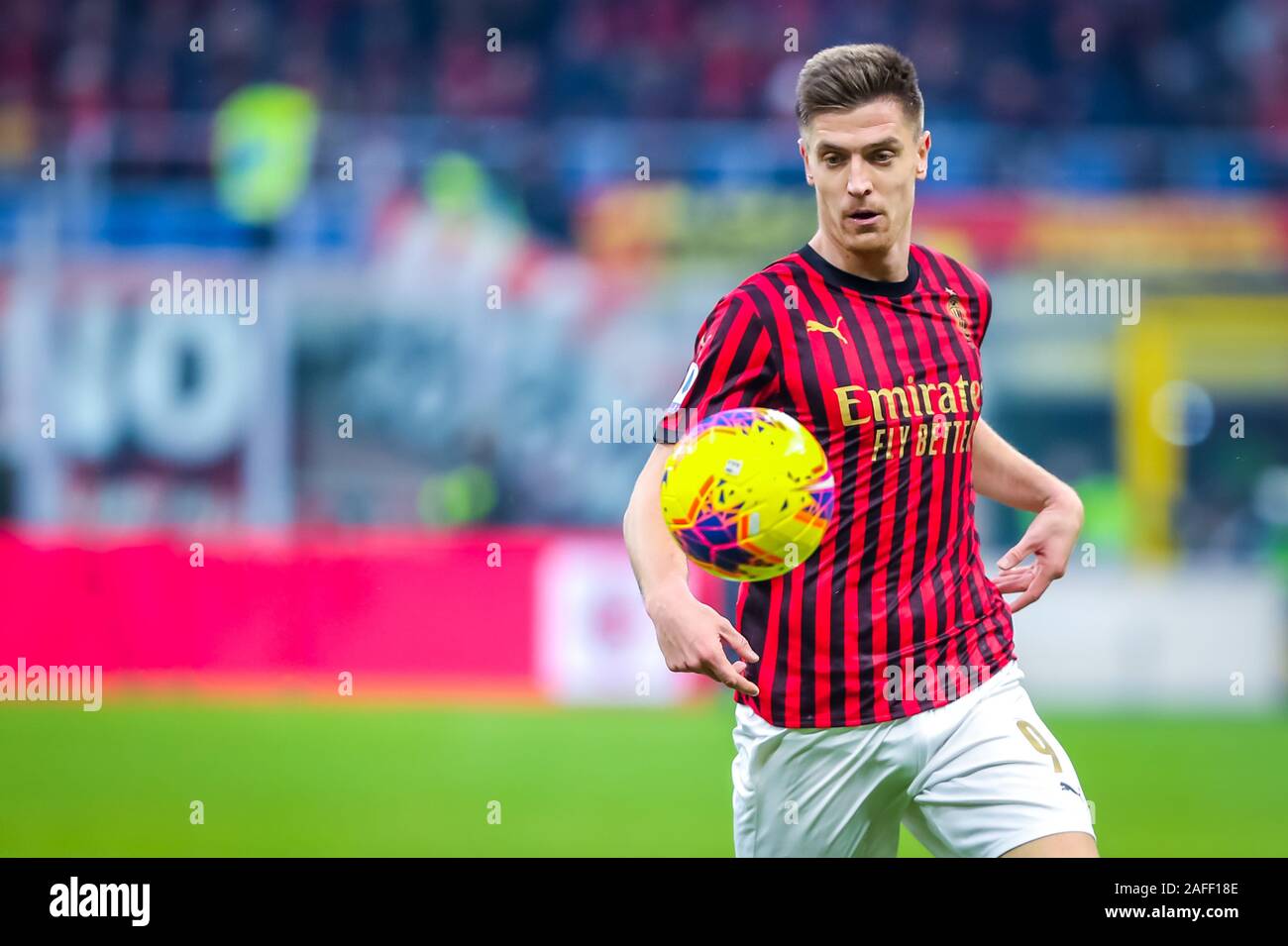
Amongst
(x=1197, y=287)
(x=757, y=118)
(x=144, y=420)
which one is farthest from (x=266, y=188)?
(x=1197, y=287)

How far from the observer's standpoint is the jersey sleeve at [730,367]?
3.44 m

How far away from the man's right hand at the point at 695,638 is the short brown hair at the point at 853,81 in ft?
3.66

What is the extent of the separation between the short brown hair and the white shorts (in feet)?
4.08

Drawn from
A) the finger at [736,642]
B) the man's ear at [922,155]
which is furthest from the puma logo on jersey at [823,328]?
the finger at [736,642]

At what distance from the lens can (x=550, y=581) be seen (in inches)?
446

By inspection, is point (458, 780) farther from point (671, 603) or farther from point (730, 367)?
point (671, 603)

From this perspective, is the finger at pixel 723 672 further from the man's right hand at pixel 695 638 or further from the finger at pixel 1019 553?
the finger at pixel 1019 553

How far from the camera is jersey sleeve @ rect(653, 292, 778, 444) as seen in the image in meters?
3.44

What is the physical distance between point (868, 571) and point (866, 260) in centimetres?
67

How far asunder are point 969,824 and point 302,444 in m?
12.0

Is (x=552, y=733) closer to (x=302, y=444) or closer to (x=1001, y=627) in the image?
(x=302, y=444)

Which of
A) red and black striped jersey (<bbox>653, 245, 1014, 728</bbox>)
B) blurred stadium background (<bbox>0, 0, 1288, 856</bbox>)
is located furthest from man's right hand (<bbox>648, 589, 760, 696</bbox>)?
blurred stadium background (<bbox>0, 0, 1288, 856</bbox>)

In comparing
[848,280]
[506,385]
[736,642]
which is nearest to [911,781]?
[736,642]

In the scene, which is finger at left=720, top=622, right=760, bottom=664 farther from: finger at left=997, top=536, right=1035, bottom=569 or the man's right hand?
finger at left=997, top=536, right=1035, bottom=569
